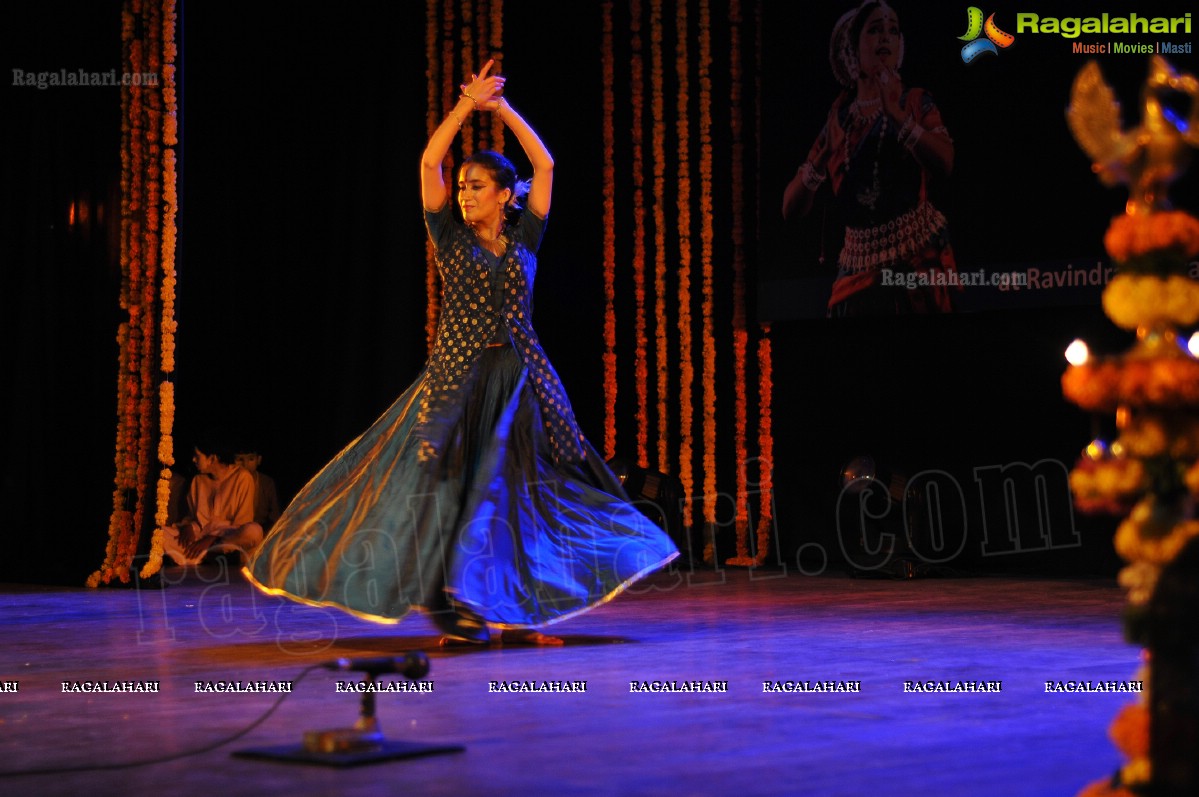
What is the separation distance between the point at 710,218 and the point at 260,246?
8.15 feet

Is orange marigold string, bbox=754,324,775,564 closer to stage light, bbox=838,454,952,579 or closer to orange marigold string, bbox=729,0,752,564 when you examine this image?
orange marigold string, bbox=729,0,752,564

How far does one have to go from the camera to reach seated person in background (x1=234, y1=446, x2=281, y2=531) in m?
8.91

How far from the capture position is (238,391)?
9.21m

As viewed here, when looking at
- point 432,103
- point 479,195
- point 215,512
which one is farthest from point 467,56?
point 479,195

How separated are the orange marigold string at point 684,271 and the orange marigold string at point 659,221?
0.30 feet

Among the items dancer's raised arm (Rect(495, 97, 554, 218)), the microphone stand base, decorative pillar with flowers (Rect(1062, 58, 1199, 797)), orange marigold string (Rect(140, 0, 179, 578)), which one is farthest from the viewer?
orange marigold string (Rect(140, 0, 179, 578))

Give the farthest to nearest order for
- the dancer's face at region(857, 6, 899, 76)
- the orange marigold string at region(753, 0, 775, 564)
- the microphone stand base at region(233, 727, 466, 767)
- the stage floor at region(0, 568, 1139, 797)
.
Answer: the orange marigold string at region(753, 0, 775, 564) < the dancer's face at region(857, 6, 899, 76) < the microphone stand base at region(233, 727, 466, 767) < the stage floor at region(0, 568, 1139, 797)

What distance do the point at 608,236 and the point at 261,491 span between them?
236 centimetres

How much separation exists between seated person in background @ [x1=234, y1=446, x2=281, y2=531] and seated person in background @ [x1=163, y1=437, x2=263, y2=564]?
0.24 ft

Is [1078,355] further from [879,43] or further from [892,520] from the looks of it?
[879,43]

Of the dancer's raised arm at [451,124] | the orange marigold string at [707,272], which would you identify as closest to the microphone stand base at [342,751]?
the dancer's raised arm at [451,124]

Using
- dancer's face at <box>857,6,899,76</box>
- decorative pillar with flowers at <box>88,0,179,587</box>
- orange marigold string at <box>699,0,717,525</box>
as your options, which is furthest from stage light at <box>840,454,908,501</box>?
decorative pillar with flowers at <box>88,0,179,587</box>

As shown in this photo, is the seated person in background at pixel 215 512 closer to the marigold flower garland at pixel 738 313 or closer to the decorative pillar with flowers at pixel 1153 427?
the marigold flower garland at pixel 738 313

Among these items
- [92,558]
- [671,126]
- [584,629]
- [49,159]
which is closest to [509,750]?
[584,629]
